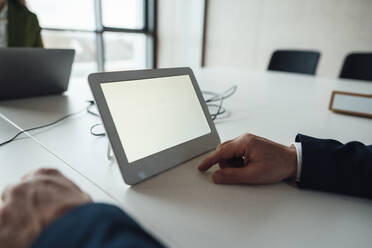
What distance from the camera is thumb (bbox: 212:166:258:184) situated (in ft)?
1.63

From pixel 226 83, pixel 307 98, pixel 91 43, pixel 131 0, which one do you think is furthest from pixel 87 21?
pixel 307 98

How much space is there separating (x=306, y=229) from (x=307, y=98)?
3.44 ft

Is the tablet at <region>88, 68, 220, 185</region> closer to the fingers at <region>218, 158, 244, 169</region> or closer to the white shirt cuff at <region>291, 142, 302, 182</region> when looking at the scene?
the fingers at <region>218, 158, 244, 169</region>

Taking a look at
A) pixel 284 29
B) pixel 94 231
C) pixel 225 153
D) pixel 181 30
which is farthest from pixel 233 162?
pixel 181 30

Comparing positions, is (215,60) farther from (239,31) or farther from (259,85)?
(259,85)

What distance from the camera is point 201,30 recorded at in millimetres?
3932

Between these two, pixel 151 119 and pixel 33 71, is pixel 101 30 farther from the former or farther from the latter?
pixel 151 119

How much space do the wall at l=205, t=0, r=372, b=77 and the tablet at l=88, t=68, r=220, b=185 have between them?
9.45ft

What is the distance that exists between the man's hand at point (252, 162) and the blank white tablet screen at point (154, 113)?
0.10m

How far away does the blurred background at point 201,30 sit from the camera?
2893mm

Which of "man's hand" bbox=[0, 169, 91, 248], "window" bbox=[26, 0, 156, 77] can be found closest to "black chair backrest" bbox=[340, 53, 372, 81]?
"window" bbox=[26, 0, 156, 77]

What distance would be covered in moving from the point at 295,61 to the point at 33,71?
214 cm

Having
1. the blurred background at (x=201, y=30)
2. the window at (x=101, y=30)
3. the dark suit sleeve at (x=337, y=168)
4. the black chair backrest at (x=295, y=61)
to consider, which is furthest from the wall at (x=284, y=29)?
the dark suit sleeve at (x=337, y=168)

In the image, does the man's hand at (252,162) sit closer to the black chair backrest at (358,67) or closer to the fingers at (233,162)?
the fingers at (233,162)
